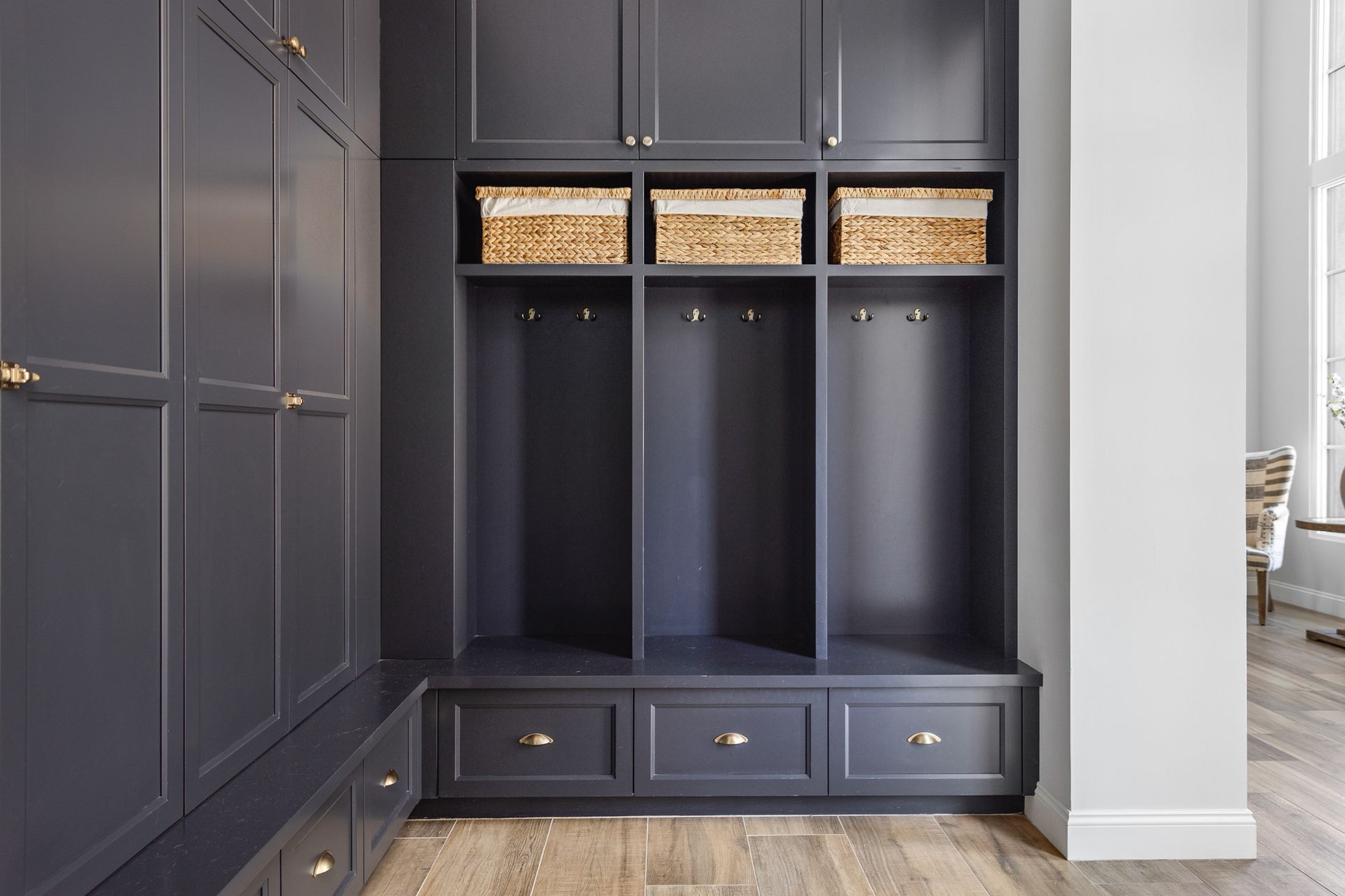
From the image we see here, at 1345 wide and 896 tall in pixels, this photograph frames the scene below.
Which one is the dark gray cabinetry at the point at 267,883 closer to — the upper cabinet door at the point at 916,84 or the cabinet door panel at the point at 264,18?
the cabinet door panel at the point at 264,18

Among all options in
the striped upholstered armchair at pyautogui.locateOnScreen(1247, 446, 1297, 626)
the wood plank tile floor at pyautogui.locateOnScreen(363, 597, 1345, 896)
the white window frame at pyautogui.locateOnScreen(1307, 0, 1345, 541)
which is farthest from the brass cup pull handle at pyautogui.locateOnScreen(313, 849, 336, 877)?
the white window frame at pyautogui.locateOnScreen(1307, 0, 1345, 541)

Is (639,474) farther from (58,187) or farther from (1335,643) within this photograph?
(1335,643)

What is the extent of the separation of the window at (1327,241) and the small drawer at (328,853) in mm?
6020

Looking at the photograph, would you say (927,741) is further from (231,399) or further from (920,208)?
(231,399)

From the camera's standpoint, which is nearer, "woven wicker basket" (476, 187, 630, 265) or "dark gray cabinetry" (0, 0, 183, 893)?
"dark gray cabinetry" (0, 0, 183, 893)

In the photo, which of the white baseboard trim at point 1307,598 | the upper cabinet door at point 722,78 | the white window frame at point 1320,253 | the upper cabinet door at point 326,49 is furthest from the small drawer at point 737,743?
the white window frame at point 1320,253

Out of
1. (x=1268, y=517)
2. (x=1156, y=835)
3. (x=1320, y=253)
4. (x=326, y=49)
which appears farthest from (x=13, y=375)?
(x=1320, y=253)

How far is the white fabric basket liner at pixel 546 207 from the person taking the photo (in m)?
2.46

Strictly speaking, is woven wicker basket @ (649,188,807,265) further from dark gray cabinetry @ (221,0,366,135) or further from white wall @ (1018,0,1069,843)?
dark gray cabinetry @ (221,0,366,135)

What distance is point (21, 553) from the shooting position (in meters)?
1.05

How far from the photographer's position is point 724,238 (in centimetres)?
248

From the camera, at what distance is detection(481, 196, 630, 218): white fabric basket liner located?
2463mm

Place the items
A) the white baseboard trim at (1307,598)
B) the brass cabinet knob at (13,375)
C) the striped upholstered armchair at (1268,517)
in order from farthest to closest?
the white baseboard trim at (1307,598), the striped upholstered armchair at (1268,517), the brass cabinet knob at (13,375)

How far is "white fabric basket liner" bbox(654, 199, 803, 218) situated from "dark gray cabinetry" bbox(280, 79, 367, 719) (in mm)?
913
